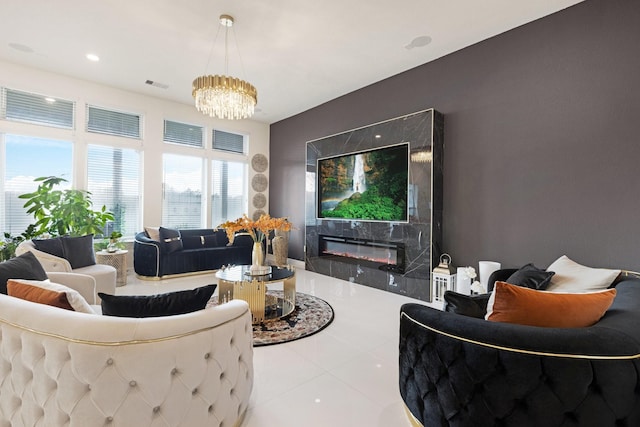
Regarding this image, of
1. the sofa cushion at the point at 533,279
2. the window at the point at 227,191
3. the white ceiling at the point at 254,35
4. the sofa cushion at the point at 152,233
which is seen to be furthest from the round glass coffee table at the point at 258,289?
the window at the point at 227,191

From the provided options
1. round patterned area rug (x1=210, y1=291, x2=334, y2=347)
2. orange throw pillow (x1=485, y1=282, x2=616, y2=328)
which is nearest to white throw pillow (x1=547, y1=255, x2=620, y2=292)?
orange throw pillow (x1=485, y1=282, x2=616, y2=328)

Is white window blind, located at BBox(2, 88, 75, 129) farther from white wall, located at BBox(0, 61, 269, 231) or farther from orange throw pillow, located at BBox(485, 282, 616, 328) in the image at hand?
orange throw pillow, located at BBox(485, 282, 616, 328)

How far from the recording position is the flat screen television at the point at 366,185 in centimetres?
459

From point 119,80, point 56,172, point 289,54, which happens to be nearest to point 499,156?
point 289,54

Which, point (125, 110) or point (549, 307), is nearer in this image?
point (549, 307)

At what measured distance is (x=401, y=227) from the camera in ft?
15.0

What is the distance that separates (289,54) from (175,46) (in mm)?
1540

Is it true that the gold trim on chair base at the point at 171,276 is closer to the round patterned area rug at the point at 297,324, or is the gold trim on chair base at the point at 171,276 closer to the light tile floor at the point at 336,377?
the round patterned area rug at the point at 297,324

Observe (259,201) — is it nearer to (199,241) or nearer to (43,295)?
(199,241)

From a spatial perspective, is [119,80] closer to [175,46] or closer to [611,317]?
[175,46]

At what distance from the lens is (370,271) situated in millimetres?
4992

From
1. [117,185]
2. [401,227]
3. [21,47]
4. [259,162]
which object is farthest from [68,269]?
[259,162]

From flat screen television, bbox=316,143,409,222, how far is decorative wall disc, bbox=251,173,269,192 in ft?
6.73

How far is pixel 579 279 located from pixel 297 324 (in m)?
2.59
